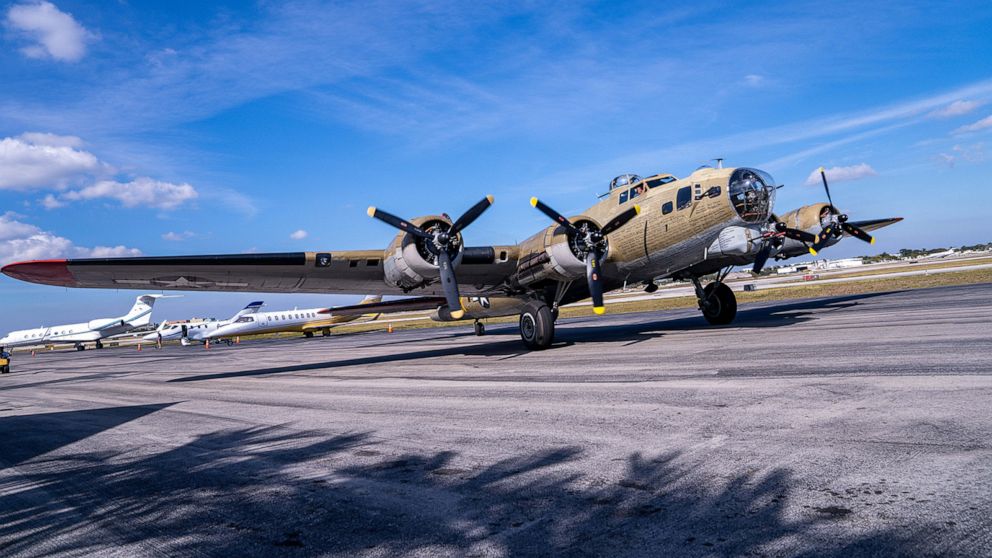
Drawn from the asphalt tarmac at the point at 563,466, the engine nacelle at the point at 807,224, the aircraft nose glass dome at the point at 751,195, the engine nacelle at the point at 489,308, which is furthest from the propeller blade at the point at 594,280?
the engine nacelle at the point at 489,308

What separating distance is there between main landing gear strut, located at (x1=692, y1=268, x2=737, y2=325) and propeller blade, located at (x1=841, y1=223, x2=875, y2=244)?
15.0 ft

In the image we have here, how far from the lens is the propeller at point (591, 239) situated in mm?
17391

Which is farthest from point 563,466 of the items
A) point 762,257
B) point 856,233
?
point 856,233

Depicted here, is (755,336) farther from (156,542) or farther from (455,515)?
(156,542)

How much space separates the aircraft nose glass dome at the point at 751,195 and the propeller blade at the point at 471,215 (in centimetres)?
710

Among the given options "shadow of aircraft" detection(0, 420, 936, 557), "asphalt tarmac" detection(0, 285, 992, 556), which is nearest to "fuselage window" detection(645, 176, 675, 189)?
"asphalt tarmac" detection(0, 285, 992, 556)

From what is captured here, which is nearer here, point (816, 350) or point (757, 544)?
point (757, 544)

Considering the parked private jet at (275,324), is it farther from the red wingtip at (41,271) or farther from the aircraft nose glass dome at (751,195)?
the aircraft nose glass dome at (751,195)

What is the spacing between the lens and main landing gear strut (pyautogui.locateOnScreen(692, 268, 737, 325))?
20609 millimetres

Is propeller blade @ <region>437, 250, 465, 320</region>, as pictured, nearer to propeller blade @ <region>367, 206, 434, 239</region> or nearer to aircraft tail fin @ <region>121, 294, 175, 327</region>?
propeller blade @ <region>367, 206, 434, 239</region>

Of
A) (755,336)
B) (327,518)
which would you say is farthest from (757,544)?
(755,336)

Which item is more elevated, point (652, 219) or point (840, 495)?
point (652, 219)

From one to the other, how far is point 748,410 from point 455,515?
14.4 feet

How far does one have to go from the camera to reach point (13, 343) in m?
82.8
